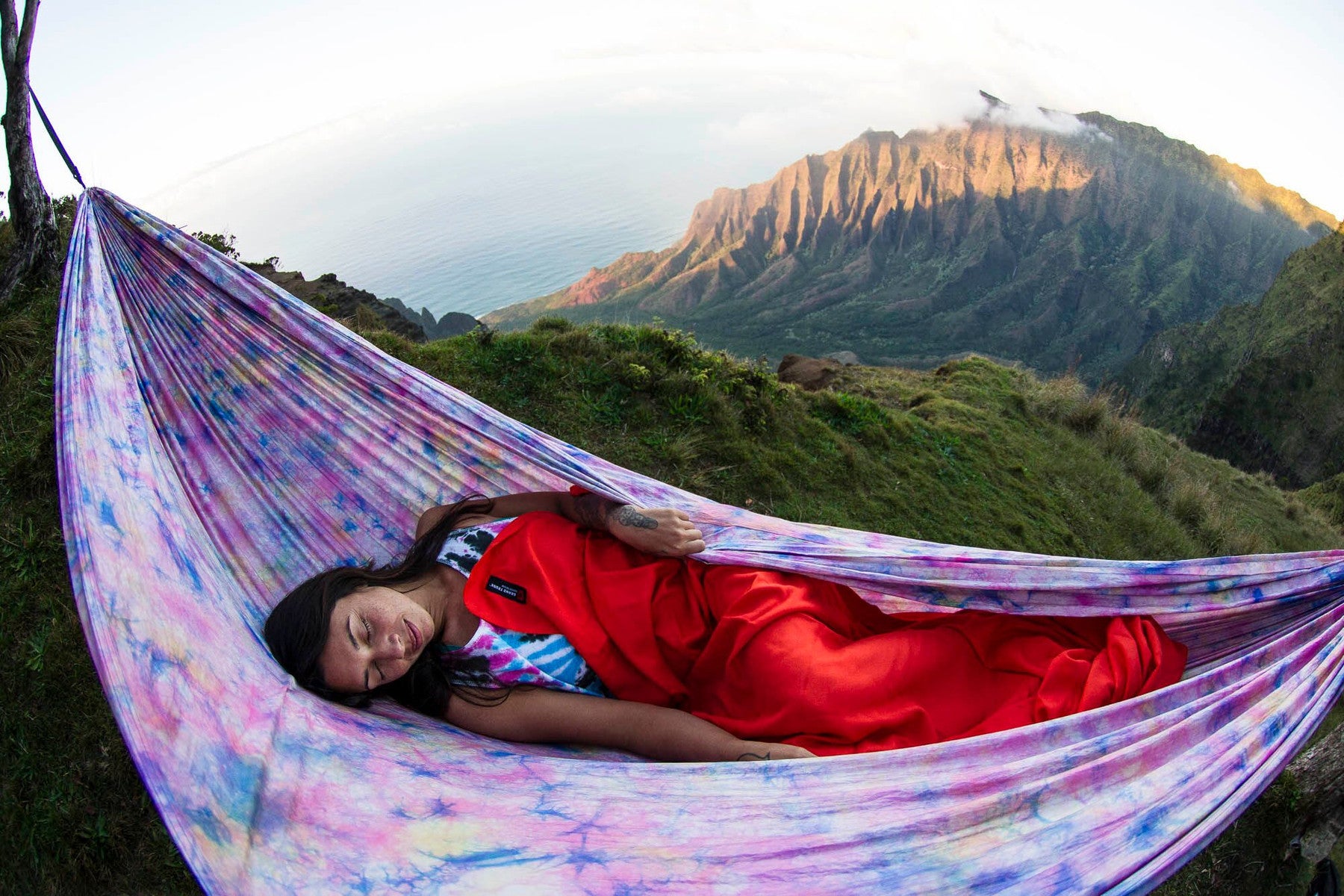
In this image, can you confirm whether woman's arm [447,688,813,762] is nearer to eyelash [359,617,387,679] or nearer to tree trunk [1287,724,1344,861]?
eyelash [359,617,387,679]

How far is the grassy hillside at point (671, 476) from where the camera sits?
2086 millimetres

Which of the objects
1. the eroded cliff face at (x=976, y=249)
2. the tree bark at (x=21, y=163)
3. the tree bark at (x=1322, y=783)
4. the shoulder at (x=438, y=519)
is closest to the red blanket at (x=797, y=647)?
the shoulder at (x=438, y=519)

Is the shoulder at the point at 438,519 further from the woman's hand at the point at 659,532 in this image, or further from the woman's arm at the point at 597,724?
the woman's arm at the point at 597,724

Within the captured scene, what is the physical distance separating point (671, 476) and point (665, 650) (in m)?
1.89

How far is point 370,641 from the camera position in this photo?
1.70 meters

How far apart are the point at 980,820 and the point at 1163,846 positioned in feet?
1.15

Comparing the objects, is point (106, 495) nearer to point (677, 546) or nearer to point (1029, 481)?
point (677, 546)

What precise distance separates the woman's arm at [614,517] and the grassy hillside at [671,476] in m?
1.22

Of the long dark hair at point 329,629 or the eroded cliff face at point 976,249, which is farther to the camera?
the eroded cliff face at point 976,249

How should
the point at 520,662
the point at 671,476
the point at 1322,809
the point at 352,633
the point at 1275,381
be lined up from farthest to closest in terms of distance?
the point at 1275,381 < the point at 671,476 < the point at 1322,809 < the point at 520,662 < the point at 352,633

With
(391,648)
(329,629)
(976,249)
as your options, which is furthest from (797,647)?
(976,249)

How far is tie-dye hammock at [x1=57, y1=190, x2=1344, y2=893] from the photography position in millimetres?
1271

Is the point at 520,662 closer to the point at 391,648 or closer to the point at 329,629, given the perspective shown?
A: the point at 391,648

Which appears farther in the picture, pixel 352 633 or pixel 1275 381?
pixel 1275 381
